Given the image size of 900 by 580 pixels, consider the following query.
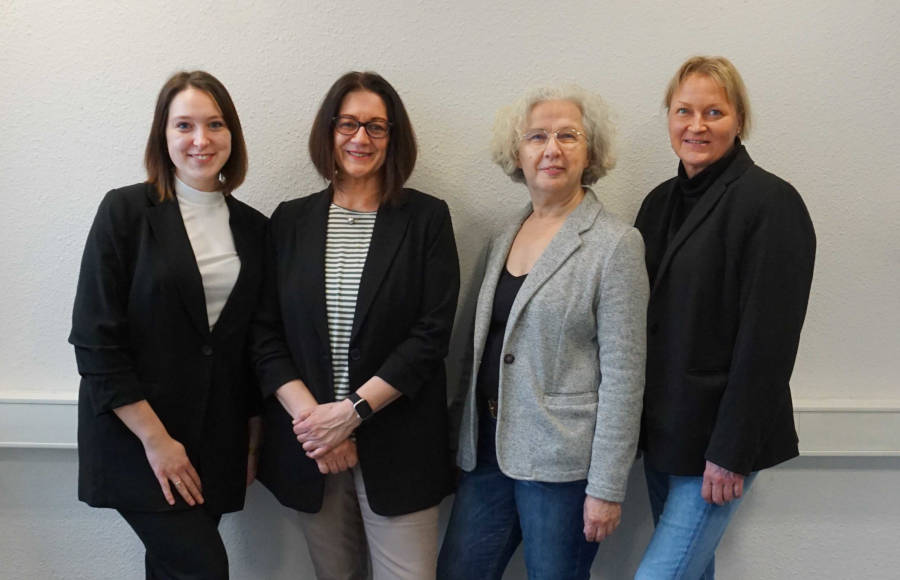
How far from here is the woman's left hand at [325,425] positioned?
144 centimetres

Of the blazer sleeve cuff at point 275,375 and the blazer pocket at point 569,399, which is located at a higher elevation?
the blazer pocket at point 569,399

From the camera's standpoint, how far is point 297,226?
1.59m

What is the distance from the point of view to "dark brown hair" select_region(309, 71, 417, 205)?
1.54m

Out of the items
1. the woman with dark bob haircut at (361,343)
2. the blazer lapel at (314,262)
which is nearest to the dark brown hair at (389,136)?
the woman with dark bob haircut at (361,343)

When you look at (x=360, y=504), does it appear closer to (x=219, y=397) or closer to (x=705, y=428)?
(x=219, y=397)

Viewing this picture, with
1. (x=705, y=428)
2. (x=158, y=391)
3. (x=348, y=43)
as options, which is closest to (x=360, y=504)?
(x=158, y=391)

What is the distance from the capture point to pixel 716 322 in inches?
54.6

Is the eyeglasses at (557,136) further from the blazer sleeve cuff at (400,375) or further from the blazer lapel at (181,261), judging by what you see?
the blazer lapel at (181,261)

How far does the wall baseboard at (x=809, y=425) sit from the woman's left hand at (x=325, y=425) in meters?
0.89

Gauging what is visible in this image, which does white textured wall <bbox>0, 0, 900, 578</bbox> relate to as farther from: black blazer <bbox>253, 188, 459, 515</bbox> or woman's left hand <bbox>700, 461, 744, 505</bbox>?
woman's left hand <bbox>700, 461, 744, 505</bbox>

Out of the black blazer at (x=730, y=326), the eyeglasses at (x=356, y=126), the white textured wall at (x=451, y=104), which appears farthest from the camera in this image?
the white textured wall at (x=451, y=104)

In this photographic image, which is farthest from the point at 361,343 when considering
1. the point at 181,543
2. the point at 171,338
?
the point at 181,543

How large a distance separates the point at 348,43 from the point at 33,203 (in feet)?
3.55

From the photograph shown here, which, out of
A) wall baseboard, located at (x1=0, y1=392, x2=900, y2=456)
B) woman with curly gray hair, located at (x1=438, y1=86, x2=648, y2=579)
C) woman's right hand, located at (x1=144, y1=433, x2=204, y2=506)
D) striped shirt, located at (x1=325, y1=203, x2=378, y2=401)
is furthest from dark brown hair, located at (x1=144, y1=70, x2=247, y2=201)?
wall baseboard, located at (x1=0, y1=392, x2=900, y2=456)
